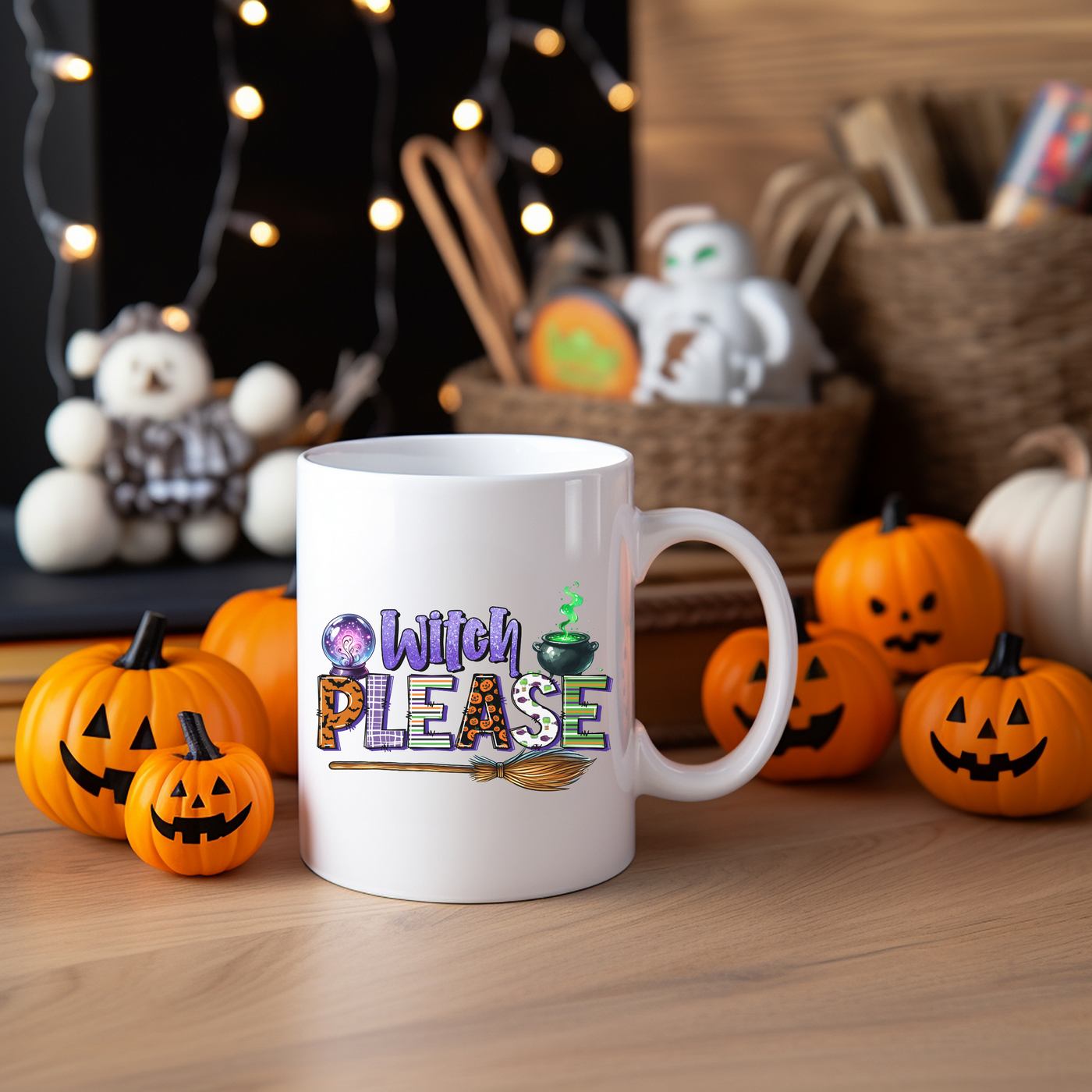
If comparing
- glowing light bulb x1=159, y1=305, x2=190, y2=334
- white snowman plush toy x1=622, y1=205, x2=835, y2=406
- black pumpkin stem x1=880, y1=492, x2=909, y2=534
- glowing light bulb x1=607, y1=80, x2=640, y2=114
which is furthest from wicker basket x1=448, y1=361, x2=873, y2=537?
glowing light bulb x1=607, y1=80, x2=640, y2=114

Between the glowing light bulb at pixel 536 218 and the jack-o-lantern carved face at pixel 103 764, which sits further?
the glowing light bulb at pixel 536 218

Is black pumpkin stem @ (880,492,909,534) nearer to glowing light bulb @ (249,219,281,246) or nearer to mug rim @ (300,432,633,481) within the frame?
mug rim @ (300,432,633,481)

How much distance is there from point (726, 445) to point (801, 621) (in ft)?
0.78

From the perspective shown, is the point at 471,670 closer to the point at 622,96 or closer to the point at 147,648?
the point at 147,648

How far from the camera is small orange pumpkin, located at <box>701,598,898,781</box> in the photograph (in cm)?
66

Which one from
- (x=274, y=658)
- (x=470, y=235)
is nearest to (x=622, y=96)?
(x=470, y=235)

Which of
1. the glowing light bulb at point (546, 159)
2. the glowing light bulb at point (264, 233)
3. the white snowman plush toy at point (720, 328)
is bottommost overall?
the white snowman plush toy at point (720, 328)

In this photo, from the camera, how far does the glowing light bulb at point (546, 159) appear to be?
1112mm

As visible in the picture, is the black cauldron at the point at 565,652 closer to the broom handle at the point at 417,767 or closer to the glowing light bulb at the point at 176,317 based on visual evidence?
the broom handle at the point at 417,767

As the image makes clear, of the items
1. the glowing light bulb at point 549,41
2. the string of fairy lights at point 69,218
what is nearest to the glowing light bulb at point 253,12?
the string of fairy lights at point 69,218

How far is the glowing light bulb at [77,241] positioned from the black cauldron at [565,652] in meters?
0.60

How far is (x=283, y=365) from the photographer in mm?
1034

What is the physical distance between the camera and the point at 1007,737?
0.61 m

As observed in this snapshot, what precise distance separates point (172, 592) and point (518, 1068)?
463 millimetres
